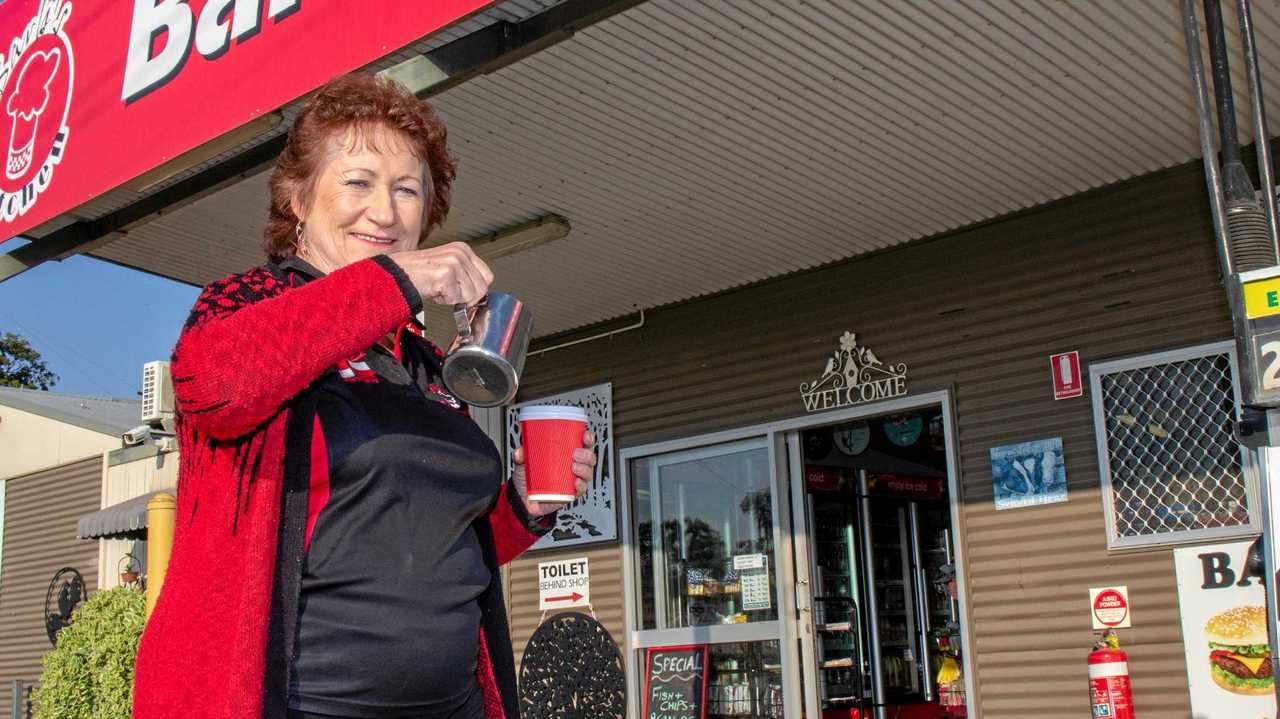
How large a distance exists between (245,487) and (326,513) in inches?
4.3

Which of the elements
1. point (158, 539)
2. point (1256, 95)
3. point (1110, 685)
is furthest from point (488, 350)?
point (1110, 685)

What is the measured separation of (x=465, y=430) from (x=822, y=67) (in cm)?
361

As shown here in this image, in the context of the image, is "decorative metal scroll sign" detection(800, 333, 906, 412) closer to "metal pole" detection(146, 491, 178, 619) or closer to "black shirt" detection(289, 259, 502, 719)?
"metal pole" detection(146, 491, 178, 619)

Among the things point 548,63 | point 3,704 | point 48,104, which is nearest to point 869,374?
point 548,63

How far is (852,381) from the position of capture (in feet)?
23.9

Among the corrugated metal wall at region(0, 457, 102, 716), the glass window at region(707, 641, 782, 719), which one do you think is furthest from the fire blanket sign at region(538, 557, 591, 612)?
the corrugated metal wall at region(0, 457, 102, 716)

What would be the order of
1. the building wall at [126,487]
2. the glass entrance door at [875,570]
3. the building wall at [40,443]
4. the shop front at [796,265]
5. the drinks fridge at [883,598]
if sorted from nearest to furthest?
the shop front at [796,265]
the glass entrance door at [875,570]
the drinks fridge at [883,598]
the building wall at [126,487]
the building wall at [40,443]

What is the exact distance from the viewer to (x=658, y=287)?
26.0ft

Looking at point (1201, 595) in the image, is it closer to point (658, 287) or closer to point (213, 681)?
point (658, 287)

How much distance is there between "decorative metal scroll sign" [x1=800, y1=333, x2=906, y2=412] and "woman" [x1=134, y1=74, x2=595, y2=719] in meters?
5.44

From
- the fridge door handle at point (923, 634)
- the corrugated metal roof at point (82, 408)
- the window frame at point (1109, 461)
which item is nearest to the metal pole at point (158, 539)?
the window frame at point (1109, 461)

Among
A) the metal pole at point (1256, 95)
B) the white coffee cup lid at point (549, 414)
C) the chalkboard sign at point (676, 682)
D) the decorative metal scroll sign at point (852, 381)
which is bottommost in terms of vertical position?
the chalkboard sign at point (676, 682)

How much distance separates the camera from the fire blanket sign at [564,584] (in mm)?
8453

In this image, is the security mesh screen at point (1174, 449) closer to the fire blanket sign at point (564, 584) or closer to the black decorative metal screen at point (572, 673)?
the black decorative metal screen at point (572, 673)
